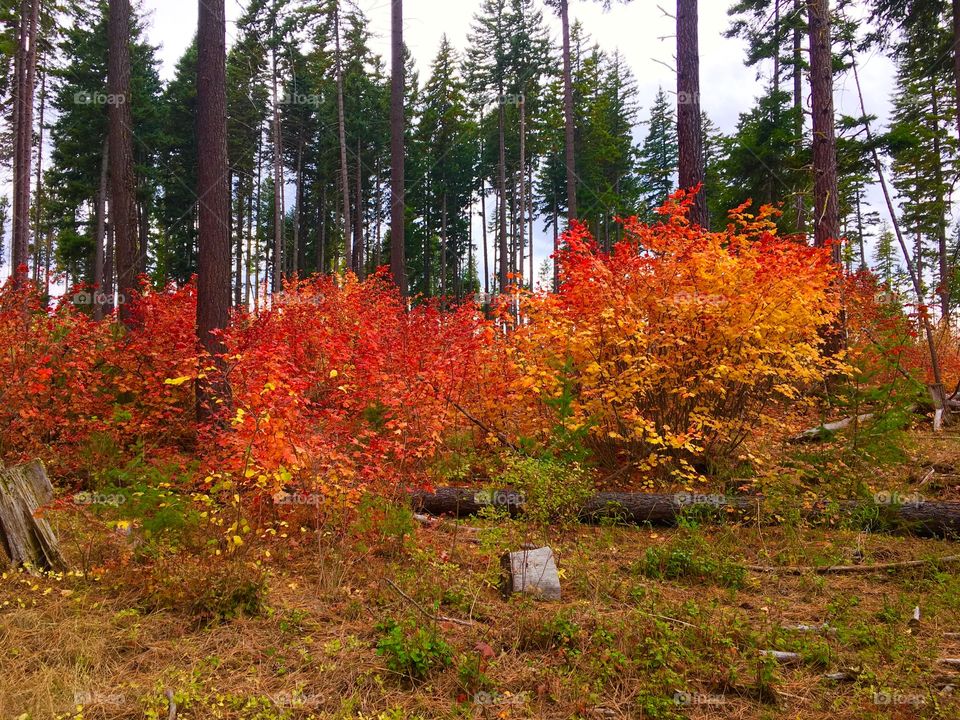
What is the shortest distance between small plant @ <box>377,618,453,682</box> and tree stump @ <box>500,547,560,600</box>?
2.89 feet

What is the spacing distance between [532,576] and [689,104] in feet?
24.4

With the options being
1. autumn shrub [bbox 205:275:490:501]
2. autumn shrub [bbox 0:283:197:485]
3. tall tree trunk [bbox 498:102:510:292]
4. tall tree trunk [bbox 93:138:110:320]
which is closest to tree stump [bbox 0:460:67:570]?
autumn shrub [bbox 205:275:490:501]

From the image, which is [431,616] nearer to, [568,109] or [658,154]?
[568,109]

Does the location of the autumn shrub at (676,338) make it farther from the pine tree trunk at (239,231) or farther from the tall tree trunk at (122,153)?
the pine tree trunk at (239,231)

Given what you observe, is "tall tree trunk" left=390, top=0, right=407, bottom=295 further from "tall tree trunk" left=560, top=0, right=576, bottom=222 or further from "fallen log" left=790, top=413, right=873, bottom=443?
"fallen log" left=790, top=413, right=873, bottom=443

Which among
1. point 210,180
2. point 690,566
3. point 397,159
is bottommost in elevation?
point 690,566

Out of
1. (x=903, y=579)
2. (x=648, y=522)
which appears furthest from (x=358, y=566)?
(x=903, y=579)

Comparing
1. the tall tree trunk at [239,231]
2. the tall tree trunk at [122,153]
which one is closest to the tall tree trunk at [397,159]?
the tall tree trunk at [122,153]

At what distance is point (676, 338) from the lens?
5816 mm

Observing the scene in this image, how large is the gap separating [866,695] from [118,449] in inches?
272

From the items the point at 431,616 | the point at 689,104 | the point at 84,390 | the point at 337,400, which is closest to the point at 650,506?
the point at 431,616

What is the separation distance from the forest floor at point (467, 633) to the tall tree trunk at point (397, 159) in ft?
32.2

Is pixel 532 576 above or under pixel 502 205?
under

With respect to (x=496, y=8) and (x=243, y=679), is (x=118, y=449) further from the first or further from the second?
(x=496, y=8)
